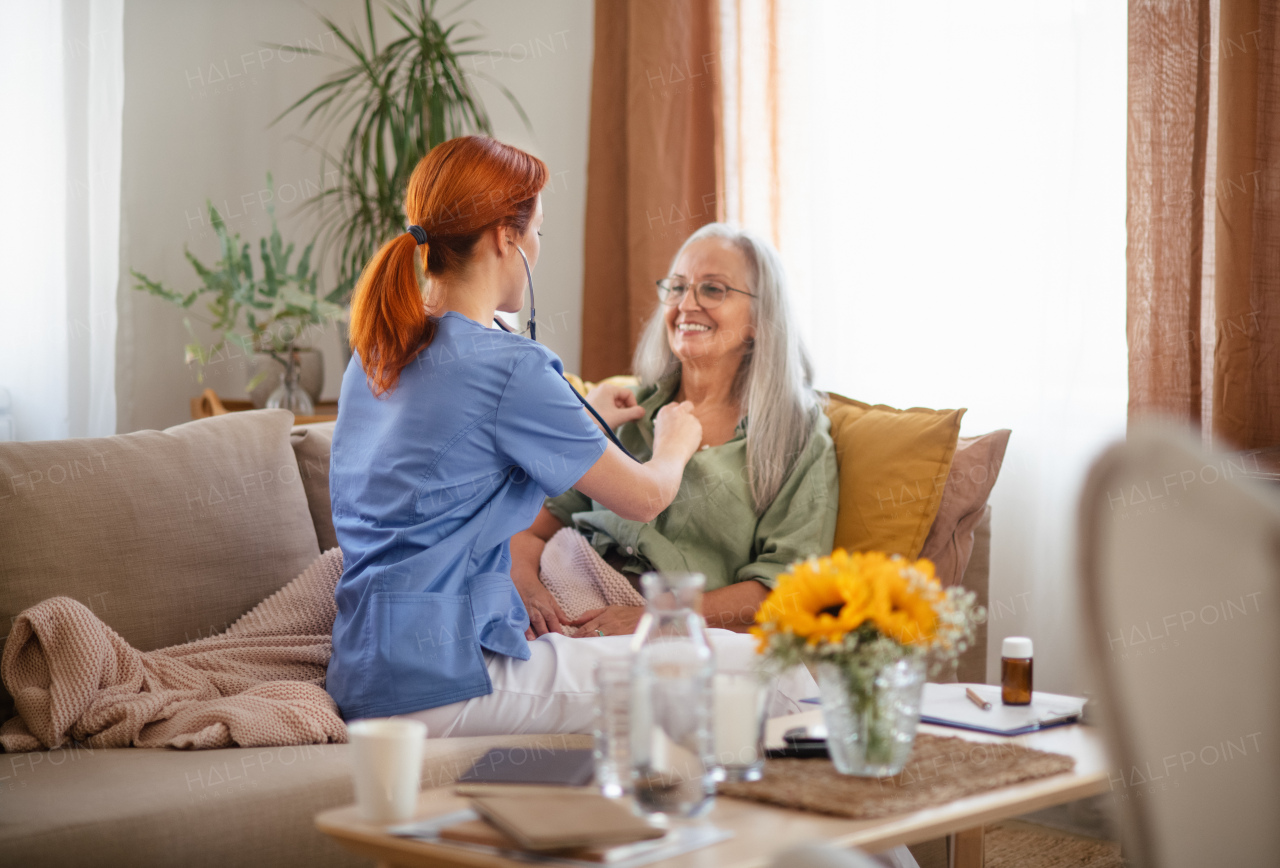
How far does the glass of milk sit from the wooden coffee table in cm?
4

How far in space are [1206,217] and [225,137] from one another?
2.86m

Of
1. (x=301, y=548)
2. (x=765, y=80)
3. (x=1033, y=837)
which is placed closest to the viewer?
(x=301, y=548)

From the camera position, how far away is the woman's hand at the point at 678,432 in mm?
1908

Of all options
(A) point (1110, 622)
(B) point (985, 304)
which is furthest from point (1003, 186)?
(A) point (1110, 622)

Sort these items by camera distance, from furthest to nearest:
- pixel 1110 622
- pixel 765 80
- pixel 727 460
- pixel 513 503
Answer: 1. pixel 765 80
2. pixel 727 460
3. pixel 513 503
4. pixel 1110 622

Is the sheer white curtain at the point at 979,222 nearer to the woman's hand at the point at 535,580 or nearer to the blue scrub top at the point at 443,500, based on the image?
the woman's hand at the point at 535,580

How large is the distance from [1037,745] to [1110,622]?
785 millimetres

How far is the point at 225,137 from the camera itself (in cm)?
367

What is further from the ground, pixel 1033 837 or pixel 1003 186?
pixel 1003 186

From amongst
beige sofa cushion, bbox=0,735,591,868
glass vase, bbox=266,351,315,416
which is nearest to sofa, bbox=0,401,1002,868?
beige sofa cushion, bbox=0,735,591,868

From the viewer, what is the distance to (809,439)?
2.15 metres

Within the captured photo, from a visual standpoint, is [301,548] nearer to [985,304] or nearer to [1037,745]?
[1037,745]

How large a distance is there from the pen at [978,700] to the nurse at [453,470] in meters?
0.50

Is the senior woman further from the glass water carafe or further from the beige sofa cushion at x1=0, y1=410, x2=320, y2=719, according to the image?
the glass water carafe
